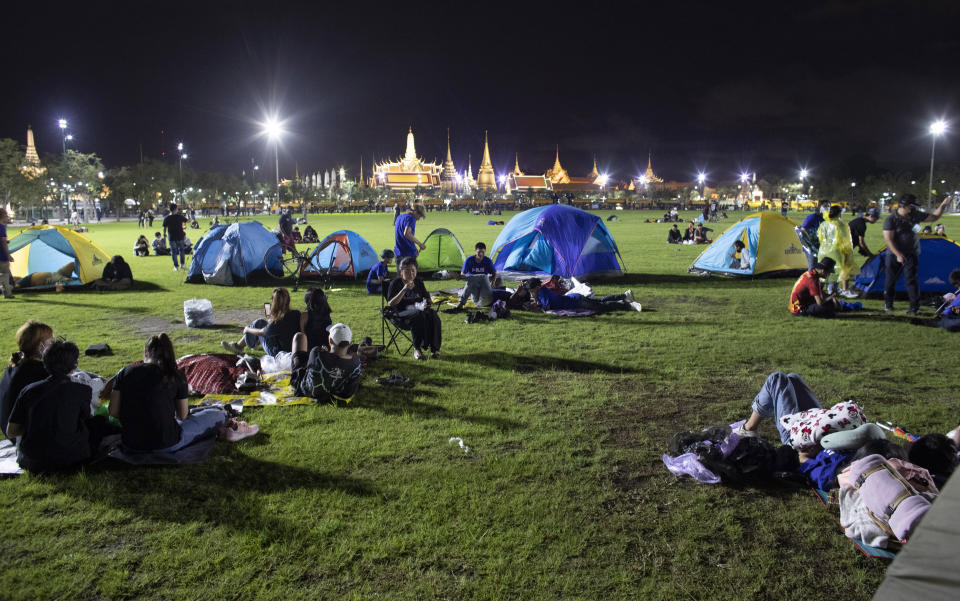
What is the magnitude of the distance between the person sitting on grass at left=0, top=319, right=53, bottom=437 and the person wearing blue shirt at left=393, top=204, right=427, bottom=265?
8603mm

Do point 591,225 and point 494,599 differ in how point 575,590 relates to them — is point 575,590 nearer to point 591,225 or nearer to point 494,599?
point 494,599

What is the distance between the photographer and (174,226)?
16734 millimetres

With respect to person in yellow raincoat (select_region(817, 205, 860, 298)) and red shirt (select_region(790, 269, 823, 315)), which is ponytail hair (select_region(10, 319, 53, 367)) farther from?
person in yellow raincoat (select_region(817, 205, 860, 298))

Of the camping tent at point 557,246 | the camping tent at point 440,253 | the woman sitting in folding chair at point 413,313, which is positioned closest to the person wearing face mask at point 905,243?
the camping tent at point 557,246

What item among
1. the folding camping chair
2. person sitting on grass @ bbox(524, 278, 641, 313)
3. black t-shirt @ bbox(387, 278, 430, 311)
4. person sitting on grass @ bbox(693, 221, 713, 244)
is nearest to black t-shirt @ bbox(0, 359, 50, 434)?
the folding camping chair

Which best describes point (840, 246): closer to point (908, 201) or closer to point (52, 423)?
point (908, 201)

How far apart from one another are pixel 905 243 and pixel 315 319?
10.2 metres

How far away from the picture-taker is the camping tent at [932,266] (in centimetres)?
1238

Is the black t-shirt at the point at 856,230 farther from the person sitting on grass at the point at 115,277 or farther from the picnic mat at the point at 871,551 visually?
the person sitting on grass at the point at 115,277

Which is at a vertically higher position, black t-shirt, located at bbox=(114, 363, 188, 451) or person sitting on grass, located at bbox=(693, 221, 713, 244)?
person sitting on grass, located at bbox=(693, 221, 713, 244)

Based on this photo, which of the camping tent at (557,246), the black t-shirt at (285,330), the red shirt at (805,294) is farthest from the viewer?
the camping tent at (557,246)

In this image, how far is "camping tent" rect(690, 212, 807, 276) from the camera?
15.8 m

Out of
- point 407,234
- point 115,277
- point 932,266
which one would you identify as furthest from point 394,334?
point 932,266

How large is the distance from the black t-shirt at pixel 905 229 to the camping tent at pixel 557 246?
608 centimetres
